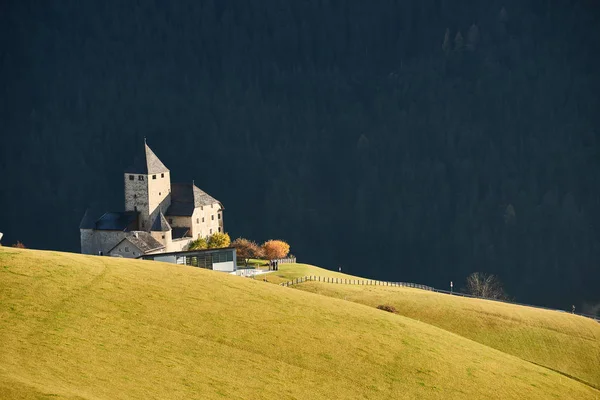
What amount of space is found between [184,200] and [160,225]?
1000 centimetres

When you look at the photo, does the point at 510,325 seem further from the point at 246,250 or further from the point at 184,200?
the point at 184,200

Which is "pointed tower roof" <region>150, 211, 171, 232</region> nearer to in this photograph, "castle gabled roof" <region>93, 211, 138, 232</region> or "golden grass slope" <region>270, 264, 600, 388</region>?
"castle gabled roof" <region>93, 211, 138, 232</region>

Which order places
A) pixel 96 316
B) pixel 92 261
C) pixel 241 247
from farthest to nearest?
pixel 241 247
pixel 92 261
pixel 96 316

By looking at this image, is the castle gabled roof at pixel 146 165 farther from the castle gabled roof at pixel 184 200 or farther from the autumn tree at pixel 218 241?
the autumn tree at pixel 218 241

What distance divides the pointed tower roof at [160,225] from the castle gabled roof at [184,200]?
23.4 ft

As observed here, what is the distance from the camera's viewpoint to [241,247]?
120 m

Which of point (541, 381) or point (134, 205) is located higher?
point (134, 205)

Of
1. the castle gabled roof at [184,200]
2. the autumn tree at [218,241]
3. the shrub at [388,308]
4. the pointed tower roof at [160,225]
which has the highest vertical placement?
the castle gabled roof at [184,200]

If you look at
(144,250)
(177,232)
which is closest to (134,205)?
(177,232)

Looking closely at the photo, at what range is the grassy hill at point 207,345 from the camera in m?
45.5

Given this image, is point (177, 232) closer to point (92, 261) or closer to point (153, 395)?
point (92, 261)

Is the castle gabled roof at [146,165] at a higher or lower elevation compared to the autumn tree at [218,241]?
higher

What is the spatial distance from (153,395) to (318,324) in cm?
2190

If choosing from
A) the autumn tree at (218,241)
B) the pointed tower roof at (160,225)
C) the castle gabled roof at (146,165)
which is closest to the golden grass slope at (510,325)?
the pointed tower roof at (160,225)
